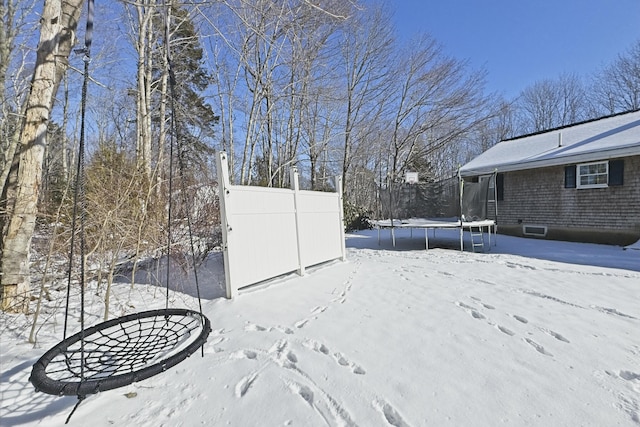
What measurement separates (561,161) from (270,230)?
27.4 ft

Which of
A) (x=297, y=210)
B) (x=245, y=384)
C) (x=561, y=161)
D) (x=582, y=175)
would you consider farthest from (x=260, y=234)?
(x=582, y=175)

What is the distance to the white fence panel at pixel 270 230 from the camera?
3.45 m

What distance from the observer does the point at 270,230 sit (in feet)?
13.2

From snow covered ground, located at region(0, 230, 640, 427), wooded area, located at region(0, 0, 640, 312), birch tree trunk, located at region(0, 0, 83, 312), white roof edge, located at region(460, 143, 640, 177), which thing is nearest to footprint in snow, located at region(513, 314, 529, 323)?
snow covered ground, located at region(0, 230, 640, 427)

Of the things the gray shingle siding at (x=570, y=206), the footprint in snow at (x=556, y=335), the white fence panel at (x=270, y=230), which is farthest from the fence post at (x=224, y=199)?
the gray shingle siding at (x=570, y=206)

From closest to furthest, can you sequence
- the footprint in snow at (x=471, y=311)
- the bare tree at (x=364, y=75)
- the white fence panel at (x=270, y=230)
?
the footprint in snow at (x=471, y=311) → the white fence panel at (x=270, y=230) → the bare tree at (x=364, y=75)

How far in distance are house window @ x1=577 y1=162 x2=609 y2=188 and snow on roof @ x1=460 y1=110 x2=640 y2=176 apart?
1.11ft

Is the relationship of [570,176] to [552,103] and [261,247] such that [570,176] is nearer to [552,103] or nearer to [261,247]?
[261,247]

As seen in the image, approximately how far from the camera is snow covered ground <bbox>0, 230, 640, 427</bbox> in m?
1.56

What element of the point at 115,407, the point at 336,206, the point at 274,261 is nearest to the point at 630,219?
the point at 336,206

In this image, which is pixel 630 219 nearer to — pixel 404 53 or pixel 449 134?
pixel 449 134

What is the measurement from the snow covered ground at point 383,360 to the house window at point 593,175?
492cm

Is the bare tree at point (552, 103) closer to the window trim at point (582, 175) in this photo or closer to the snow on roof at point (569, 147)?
the snow on roof at point (569, 147)

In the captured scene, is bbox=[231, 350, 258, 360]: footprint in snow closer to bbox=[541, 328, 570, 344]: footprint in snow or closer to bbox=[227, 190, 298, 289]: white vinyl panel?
bbox=[227, 190, 298, 289]: white vinyl panel
